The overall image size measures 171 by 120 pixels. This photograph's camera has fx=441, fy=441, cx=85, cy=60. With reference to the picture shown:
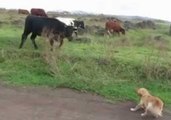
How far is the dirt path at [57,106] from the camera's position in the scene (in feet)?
30.0

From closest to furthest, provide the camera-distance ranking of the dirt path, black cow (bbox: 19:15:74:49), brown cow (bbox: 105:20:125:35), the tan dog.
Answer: the dirt path, the tan dog, black cow (bbox: 19:15:74:49), brown cow (bbox: 105:20:125:35)

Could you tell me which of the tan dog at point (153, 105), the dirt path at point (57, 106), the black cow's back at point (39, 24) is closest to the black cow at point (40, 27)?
the black cow's back at point (39, 24)

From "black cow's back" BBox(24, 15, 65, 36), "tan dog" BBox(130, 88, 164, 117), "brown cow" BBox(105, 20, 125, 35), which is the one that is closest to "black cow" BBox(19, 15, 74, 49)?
"black cow's back" BBox(24, 15, 65, 36)

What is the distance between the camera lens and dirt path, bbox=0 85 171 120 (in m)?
9.13

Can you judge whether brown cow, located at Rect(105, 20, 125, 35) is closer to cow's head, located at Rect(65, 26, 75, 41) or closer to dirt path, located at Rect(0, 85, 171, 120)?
cow's head, located at Rect(65, 26, 75, 41)

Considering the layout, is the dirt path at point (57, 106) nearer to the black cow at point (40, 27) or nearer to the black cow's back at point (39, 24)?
the black cow at point (40, 27)

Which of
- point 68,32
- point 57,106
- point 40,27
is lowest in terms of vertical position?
point 57,106

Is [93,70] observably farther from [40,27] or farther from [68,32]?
[68,32]

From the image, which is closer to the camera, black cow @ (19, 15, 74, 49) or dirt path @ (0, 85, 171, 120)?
dirt path @ (0, 85, 171, 120)

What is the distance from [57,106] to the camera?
9.80 m

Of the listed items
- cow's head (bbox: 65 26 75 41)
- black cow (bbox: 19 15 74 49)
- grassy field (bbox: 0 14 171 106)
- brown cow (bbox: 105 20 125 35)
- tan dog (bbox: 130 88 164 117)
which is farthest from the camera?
brown cow (bbox: 105 20 125 35)

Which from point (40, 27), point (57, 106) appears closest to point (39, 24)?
point (40, 27)

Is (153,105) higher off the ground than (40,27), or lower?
lower

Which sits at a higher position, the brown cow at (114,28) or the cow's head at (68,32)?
the cow's head at (68,32)
